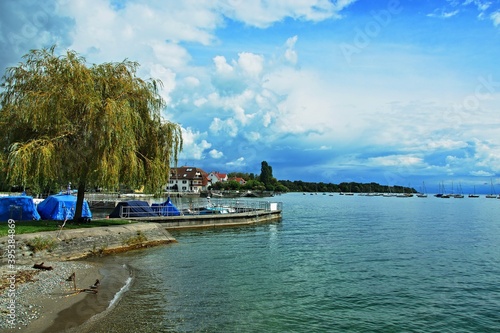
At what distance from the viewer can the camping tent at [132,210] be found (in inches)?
1485

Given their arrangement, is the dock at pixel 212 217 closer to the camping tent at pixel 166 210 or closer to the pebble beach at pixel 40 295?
the camping tent at pixel 166 210

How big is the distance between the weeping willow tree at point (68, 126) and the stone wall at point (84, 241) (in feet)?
10.1

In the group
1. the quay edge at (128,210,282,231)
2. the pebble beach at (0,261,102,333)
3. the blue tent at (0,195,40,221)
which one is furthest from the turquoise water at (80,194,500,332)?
the blue tent at (0,195,40,221)

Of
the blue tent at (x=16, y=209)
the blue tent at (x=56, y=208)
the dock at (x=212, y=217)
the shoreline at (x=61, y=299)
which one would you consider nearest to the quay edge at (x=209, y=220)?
the dock at (x=212, y=217)

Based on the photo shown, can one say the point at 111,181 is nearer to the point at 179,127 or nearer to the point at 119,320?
the point at 179,127

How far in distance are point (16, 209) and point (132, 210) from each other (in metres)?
10.9

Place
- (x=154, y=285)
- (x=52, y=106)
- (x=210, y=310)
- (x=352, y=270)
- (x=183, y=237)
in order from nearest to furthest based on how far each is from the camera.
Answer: (x=210, y=310)
(x=154, y=285)
(x=352, y=270)
(x=52, y=106)
(x=183, y=237)

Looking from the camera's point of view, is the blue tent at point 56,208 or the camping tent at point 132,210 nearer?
the blue tent at point 56,208

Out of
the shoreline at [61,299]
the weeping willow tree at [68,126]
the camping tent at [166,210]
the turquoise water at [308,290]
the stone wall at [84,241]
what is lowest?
the turquoise water at [308,290]

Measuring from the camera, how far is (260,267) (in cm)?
2044

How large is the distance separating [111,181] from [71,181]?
276 centimetres

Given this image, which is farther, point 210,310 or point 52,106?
point 52,106

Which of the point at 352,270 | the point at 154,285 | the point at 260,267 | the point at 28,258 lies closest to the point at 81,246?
the point at 28,258

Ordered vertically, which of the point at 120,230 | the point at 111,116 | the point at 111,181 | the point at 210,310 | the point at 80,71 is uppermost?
the point at 80,71
